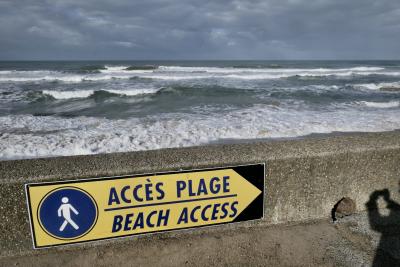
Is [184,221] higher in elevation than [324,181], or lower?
lower

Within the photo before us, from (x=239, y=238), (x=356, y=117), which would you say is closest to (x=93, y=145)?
(x=239, y=238)

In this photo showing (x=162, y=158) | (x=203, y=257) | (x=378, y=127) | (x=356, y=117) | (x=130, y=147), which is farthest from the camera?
(x=356, y=117)

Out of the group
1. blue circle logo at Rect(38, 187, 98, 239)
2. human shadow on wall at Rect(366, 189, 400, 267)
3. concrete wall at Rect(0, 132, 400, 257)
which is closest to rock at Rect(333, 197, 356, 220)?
concrete wall at Rect(0, 132, 400, 257)

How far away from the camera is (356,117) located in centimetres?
790

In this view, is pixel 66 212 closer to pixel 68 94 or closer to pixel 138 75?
pixel 68 94

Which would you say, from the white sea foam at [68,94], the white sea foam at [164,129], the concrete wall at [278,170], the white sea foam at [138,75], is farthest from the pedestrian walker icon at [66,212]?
the white sea foam at [138,75]

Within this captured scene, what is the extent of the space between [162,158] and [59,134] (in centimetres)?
430

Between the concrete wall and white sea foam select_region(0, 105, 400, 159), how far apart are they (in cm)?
260

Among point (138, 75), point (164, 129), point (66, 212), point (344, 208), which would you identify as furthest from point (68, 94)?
point (344, 208)

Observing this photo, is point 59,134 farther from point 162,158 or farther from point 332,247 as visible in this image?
point 332,247

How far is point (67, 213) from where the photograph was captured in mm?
2045

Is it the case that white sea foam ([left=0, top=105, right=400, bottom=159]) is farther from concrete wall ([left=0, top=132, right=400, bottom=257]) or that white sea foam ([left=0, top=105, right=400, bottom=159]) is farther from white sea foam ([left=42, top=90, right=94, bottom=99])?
white sea foam ([left=42, top=90, right=94, bottom=99])

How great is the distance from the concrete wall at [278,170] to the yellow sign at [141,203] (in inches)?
2.4

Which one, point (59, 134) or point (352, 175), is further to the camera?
point (59, 134)
